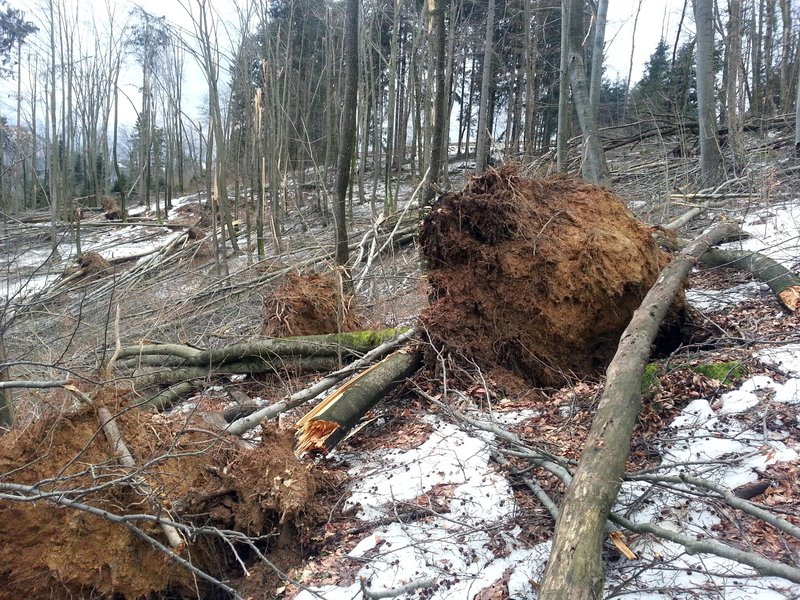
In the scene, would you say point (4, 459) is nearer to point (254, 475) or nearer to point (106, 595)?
point (106, 595)

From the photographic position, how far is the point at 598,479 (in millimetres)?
2656

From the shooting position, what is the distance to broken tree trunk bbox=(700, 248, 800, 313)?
15.1ft

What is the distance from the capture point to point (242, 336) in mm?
7727

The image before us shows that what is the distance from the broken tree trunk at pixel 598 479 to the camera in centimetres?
223

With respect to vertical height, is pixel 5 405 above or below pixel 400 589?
above

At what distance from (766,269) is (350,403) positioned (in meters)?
4.40

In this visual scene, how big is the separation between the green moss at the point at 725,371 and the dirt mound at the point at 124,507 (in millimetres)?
3132

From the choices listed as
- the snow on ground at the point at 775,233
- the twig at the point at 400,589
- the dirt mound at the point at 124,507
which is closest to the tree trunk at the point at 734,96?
the snow on ground at the point at 775,233

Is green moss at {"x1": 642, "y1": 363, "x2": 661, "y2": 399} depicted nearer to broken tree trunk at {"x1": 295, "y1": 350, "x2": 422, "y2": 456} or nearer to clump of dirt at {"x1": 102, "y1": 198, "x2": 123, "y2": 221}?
broken tree trunk at {"x1": 295, "y1": 350, "x2": 422, "y2": 456}

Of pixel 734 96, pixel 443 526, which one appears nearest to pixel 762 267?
pixel 443 526

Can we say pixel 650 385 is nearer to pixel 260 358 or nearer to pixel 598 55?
pixel 260 358

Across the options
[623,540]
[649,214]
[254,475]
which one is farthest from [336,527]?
[649,214]

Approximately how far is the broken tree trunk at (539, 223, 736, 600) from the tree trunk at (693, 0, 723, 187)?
715cm

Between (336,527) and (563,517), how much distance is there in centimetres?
163
